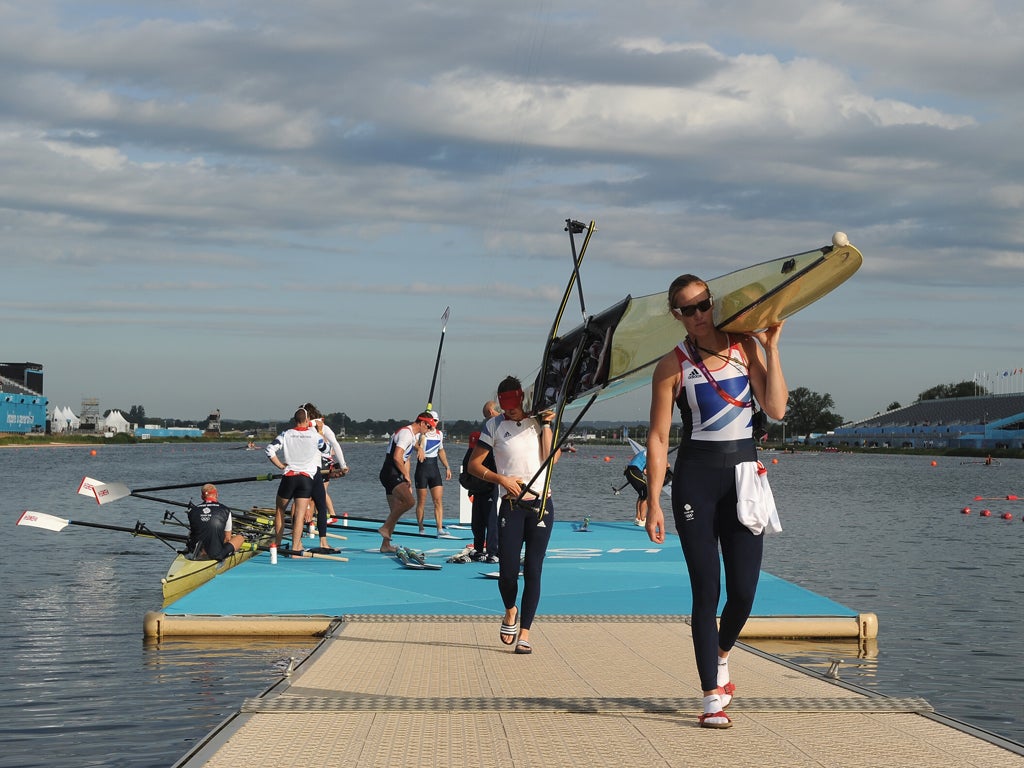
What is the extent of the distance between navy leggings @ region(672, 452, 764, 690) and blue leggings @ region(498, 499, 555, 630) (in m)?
2.57

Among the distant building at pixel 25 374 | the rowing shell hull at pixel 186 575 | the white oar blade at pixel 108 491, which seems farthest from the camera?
the distant building at pixel 25 374

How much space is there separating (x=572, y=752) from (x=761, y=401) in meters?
2.03

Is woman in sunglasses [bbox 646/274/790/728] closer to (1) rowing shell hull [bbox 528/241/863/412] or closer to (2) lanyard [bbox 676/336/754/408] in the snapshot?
(2) lanyard [bbox 676/336/754/408]

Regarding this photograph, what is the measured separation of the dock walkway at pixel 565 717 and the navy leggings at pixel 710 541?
1.60 ft

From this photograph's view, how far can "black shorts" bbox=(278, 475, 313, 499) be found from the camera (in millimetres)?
14844

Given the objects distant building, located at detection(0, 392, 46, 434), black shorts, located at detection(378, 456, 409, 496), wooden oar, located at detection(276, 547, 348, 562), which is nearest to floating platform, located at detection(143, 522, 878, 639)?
wooden oar, located at detection(276, 547, 348, 562)

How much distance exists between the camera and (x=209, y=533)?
13.7m

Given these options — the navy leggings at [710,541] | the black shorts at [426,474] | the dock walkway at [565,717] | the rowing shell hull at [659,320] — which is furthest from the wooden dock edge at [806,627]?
the black shorts at [426,474]

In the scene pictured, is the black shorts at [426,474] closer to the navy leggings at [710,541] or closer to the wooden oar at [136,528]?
the wooden oar at [136,528]

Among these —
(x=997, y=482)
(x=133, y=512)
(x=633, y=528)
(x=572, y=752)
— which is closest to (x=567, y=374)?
(x=572, y=752)

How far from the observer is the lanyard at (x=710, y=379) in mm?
5910

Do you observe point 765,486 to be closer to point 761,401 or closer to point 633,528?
point 761,401

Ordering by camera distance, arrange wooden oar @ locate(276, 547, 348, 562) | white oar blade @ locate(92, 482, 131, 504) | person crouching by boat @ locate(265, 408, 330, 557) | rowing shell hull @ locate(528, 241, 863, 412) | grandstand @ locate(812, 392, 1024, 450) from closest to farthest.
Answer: rowing shell hull @ locate(528, 241, 863, 412) → person crouching by boat @ locate(265, 408, 330, 557) → wooden oar @ locate(276, 547, 348, 562) → white oar blade @ locate(92, 482, 131, 504) → grandstand @ locate(812, 392, 1024, 450)

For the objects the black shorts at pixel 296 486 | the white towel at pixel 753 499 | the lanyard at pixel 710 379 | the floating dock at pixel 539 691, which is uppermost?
the lanyard at pixel 710 379
